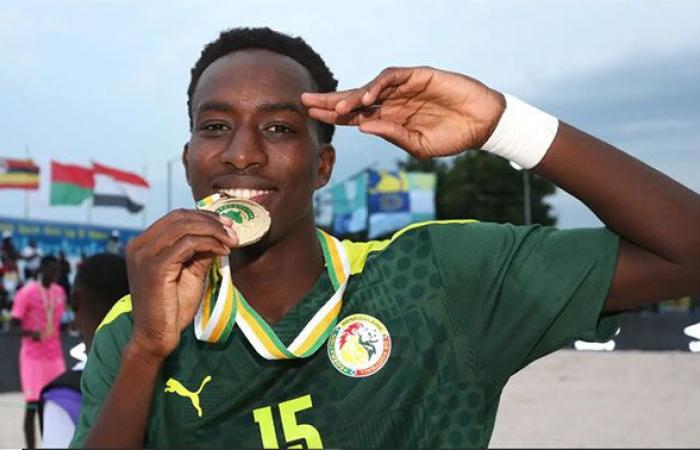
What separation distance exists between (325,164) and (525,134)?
699 millimetres

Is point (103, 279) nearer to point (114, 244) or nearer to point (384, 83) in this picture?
point (384, 83)

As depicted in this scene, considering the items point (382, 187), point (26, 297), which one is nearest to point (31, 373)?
point (26, 297)

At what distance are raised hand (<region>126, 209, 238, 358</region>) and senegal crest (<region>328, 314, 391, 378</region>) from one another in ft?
1.49

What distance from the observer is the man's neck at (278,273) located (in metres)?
2.62

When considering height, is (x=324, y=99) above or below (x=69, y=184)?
below

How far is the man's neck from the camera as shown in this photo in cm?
262

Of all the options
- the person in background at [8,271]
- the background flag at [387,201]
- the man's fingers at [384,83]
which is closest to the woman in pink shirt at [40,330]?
the man's fingers at [384,83]

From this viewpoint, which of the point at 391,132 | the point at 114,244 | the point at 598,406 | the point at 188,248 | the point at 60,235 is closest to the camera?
the point at 188,248

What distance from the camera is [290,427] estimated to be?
2357mm

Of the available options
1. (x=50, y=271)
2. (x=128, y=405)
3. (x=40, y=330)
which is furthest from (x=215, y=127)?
(x=50, y=271)

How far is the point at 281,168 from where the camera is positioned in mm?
2465

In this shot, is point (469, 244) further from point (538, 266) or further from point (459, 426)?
point (459, 426)

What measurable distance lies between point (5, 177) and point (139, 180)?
5280 mm

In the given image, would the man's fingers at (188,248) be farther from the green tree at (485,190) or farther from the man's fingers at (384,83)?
the green tree at (485,190)
